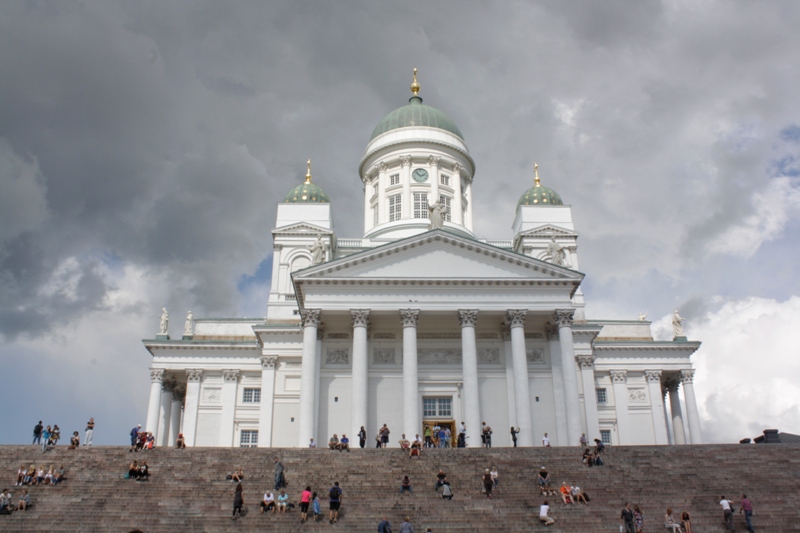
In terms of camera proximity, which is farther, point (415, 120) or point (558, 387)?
point (415, 120)

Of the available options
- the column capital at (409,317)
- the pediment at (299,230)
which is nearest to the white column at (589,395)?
the column capital at (409,317)

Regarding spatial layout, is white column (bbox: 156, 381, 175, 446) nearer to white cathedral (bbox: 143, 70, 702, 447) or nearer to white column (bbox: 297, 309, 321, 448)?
white cathedral (bbox: 143, 70, 702, 447)

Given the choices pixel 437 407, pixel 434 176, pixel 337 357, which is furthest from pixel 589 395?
pixel 434 176

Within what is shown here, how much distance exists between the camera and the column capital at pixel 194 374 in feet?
154

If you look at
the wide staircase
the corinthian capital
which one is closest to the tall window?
the corinthian capital

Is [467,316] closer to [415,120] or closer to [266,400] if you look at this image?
[266,400]

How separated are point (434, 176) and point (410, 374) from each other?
22.8 m

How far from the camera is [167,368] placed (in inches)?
1870

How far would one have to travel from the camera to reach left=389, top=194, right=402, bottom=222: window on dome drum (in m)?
54.3

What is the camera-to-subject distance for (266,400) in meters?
43.5

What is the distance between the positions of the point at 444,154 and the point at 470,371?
24.9m

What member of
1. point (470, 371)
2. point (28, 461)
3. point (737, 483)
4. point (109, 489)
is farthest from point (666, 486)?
point (28, 461)

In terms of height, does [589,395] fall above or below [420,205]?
below

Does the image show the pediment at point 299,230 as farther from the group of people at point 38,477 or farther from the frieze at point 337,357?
the group of people at point 38,477
